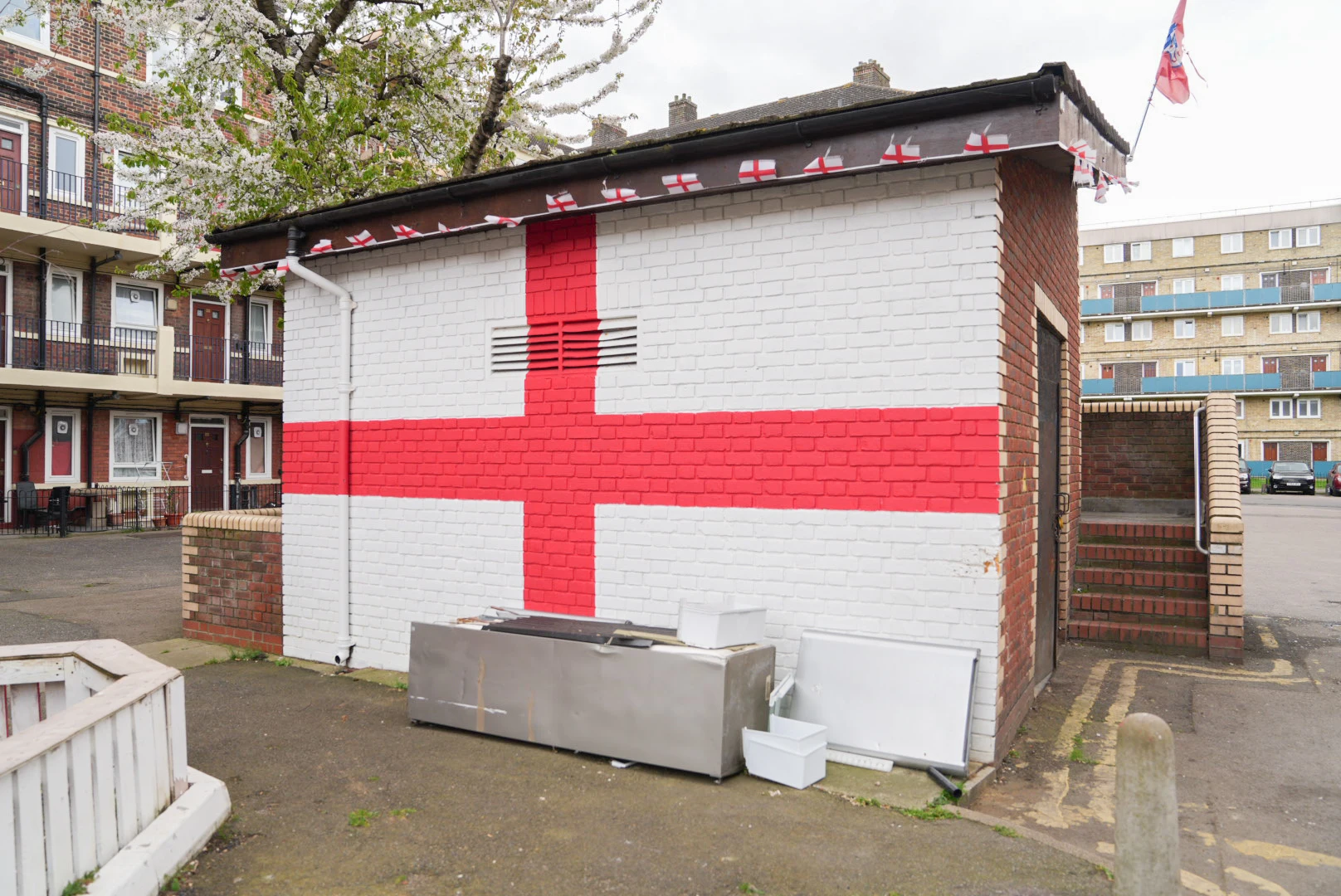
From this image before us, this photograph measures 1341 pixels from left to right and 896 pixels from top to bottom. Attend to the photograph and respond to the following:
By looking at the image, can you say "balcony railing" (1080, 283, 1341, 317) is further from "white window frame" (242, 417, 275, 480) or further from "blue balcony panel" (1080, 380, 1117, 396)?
"white window frame" (242, 417, 275, 480)

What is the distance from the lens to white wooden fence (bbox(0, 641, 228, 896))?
2666mm

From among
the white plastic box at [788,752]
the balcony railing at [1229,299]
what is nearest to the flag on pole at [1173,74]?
the white plastic box at [788,752]

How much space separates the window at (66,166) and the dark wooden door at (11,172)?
1.90 ft

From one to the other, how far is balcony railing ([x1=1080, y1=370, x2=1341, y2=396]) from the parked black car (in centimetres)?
691

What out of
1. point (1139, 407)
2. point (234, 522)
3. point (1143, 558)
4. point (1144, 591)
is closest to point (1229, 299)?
point (1139, 407)

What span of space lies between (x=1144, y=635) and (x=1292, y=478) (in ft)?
124

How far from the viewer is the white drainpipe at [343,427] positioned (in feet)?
22.9

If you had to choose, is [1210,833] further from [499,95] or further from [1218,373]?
[1218,373]

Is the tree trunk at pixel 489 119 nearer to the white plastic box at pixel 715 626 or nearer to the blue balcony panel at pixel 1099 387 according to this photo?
the white plastic box at pixel 715 626

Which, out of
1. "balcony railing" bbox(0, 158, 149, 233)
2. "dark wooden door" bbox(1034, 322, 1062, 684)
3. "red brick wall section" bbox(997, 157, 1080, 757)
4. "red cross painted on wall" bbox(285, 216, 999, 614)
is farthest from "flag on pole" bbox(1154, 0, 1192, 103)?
"balcony railing" bbox(0, 158, 149, 233)

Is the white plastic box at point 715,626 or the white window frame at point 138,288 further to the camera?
the white window frame at point 138,288

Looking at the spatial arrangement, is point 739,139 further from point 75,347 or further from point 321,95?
point 75,347

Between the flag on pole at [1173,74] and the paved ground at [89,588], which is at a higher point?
the flag on pole at [1173,74]

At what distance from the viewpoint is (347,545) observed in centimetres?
709
